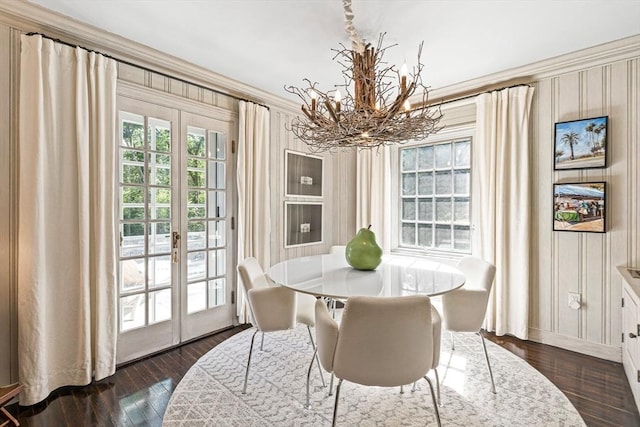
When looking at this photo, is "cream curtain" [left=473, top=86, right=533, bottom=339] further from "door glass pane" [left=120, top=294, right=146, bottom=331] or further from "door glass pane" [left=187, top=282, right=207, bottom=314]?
"door glass pane" [left=120, top=294, right=146, bottom=331]

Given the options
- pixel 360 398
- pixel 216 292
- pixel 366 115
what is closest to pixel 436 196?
pixel 366 115

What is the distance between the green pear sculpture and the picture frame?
1650mm

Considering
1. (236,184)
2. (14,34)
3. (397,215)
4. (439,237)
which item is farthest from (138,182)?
(439,237)

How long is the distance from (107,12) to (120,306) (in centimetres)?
221

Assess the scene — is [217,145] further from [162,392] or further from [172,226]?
[162,392]

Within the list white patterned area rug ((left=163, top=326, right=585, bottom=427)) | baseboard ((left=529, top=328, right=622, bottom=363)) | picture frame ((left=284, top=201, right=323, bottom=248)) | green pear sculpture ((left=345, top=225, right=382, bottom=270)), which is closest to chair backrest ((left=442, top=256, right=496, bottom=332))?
white patterned area rug ((left=163, top=326, right=585, bottom=427))

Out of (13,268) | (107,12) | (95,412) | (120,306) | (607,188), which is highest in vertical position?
(107,12)

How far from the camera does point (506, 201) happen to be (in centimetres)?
303

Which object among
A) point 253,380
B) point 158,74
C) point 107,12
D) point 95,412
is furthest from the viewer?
point 158,74

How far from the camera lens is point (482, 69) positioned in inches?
116

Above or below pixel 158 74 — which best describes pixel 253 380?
below

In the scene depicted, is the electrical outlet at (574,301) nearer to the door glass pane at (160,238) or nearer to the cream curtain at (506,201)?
the cream curtain at (506,201)

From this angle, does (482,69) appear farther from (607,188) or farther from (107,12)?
(107,12)

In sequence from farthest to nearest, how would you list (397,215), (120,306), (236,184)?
1. (397,215)
2. (236,184)
3. (120,306)
